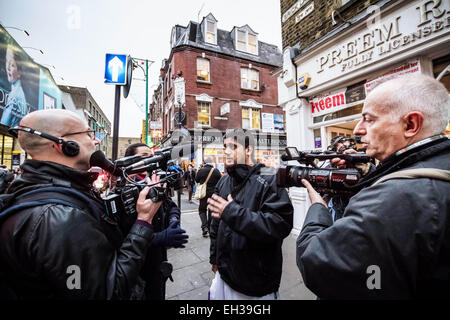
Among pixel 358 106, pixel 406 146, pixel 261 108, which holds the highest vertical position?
pixel 261 108

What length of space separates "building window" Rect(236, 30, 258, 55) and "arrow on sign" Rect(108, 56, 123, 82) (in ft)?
50.8

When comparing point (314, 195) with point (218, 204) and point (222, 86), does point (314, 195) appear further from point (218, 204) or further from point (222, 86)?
point (222, 86)

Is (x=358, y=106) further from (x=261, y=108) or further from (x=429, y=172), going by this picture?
(x=261, y=108)

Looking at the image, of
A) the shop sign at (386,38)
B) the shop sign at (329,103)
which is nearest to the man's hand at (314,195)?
the shop sign at (386,38)

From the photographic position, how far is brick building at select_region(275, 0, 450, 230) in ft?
9.99

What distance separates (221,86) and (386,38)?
12.6 m

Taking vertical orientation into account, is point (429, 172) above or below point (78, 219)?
above

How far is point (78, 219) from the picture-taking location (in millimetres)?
919

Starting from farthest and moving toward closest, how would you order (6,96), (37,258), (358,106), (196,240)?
1. (6,96)
2. (196,240)
3. (358,106)
4. (37,258)

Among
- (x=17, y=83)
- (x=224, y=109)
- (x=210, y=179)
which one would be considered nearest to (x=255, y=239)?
(x=210, y=179)

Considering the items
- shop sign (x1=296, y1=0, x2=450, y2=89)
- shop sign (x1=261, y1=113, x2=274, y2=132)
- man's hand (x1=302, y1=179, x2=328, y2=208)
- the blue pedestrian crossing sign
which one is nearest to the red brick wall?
shop sign (x1=261, y1=113, x2=274, y2=132)

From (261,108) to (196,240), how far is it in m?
13.7

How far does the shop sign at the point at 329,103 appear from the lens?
431cm

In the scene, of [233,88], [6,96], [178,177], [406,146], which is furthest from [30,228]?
[233,88]
